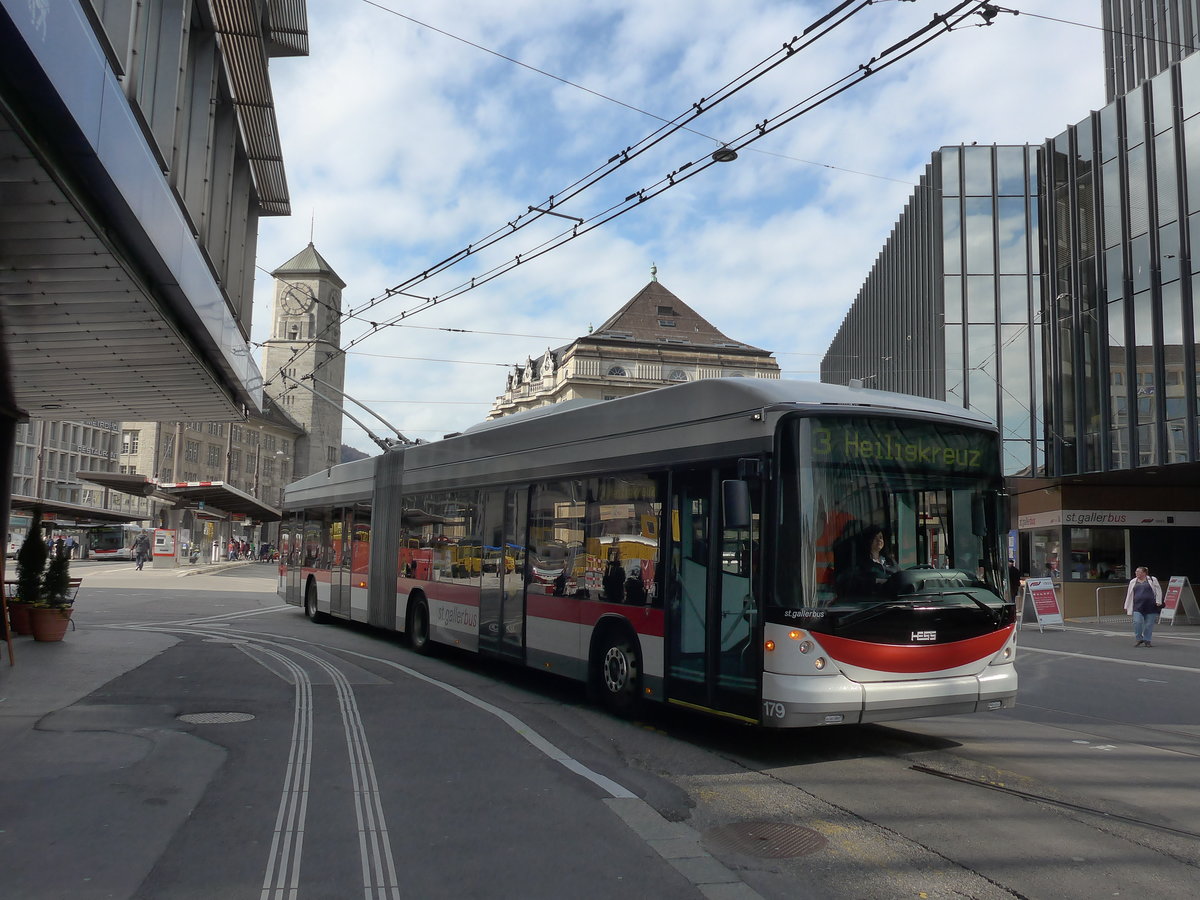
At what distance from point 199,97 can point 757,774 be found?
38.0 feet

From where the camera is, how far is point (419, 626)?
15414 millimetres

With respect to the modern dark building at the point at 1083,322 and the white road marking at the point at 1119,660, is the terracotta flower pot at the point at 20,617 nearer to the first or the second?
the white road marking at the point at 1119,660

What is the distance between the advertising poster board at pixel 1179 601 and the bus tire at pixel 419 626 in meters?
21.0

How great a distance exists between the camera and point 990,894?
4.94m

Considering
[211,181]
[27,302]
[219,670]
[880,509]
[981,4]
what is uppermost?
[211,181]

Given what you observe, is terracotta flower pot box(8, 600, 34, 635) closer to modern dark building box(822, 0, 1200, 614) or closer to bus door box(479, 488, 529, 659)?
bus door box(479, 488, 529, 659)

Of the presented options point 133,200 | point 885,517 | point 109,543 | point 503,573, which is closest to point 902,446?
point 885,517

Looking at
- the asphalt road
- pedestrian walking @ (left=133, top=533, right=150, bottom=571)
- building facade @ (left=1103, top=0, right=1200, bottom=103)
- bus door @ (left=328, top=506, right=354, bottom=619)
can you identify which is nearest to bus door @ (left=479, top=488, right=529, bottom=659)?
the asphalt road

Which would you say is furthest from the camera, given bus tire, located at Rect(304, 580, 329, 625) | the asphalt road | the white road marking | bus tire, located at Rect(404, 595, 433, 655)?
bus tire, located at Rect(304, 580, 329, 625)

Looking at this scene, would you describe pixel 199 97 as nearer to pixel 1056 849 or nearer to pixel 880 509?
pixel 880 509

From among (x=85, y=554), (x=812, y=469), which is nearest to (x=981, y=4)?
(x=812, y=469)

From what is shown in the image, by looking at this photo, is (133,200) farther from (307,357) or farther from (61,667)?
(307,357)

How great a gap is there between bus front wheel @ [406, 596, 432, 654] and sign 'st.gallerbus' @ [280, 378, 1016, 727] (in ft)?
13.3

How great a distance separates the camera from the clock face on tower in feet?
83.5
